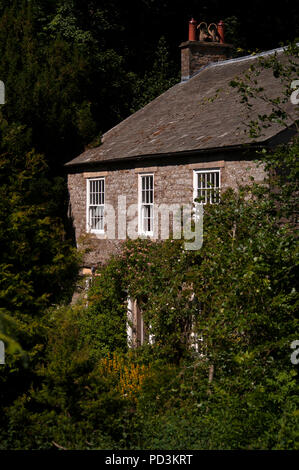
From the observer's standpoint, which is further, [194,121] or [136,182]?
[136,182]

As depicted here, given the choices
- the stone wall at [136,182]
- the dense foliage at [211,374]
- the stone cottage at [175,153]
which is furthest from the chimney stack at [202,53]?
the dense foliage at [211,374]

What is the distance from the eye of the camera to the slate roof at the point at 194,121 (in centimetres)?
1636

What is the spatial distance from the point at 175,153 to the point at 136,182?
2426 millimetres

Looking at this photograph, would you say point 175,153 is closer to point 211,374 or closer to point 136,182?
point 136,182

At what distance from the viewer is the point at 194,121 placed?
18.8 meters

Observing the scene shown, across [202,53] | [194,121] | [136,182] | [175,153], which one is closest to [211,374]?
[175,153]

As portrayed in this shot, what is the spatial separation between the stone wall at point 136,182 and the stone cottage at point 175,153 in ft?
0.08

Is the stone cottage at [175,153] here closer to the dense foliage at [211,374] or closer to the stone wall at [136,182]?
the stone wall at [136,182]

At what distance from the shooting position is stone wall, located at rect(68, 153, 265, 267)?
51.4 feet

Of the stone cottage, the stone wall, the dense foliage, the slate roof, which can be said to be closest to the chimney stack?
the stone cottage

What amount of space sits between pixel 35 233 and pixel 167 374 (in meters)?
3.29

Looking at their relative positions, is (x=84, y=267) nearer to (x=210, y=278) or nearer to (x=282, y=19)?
(x=210, y=278)
